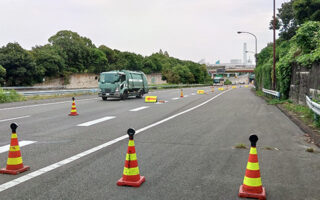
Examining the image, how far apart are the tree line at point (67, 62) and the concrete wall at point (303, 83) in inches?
1451

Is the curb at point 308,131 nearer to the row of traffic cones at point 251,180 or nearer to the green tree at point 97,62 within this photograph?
the row of traffic cones at point 251,180

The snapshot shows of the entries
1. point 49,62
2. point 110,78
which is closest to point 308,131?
point 110,78

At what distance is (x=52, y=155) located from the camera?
6793mm

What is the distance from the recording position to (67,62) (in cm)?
6912

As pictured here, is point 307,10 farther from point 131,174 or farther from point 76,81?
point 76,81

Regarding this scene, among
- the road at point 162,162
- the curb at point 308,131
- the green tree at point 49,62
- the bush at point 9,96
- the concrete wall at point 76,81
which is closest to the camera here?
the road at point 162,162

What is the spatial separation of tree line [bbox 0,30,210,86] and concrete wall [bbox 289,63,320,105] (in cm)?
3687

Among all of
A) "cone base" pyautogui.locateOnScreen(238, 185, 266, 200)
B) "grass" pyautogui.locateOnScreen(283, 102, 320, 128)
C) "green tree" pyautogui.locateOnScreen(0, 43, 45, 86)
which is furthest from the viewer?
"green tree" pyautogui.locateOnScreen(0, 43, 45, 86)

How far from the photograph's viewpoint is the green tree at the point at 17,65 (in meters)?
49.3

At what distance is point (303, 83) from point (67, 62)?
59.5 meters

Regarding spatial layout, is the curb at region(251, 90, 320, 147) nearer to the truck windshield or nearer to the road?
the road

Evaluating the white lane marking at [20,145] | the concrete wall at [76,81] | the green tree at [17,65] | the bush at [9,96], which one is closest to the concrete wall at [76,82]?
the concrete wall at [76,81]

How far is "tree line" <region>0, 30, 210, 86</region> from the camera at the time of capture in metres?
50.1

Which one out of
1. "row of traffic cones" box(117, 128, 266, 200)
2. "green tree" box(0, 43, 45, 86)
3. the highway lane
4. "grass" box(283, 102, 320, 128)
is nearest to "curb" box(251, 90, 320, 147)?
"grass" box(283, 102, 320, 128)
